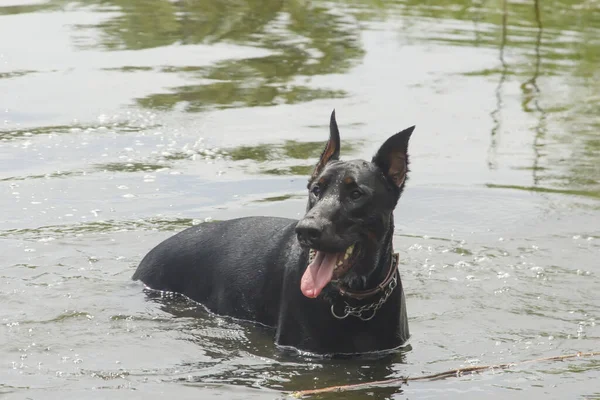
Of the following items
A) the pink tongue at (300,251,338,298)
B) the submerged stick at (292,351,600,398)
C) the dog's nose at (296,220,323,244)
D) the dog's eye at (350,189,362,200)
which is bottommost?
the submerged stick at (292,351,600,398)

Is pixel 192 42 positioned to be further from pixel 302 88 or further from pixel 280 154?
pixel 280 154

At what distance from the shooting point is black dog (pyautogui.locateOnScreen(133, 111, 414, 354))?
6.80 metres

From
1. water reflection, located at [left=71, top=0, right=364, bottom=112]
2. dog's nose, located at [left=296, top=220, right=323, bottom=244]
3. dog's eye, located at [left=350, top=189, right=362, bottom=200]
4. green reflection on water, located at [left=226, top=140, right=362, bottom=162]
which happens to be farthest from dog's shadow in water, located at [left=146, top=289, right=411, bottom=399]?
water reflection, located at [left=71, top=0, right=364, bottom=112]

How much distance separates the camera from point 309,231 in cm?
654

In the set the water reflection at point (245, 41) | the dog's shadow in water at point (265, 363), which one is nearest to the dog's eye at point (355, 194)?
the dog's shadow in water at point (265, 363)

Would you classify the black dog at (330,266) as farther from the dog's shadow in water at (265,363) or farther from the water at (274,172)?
the water at (274,172)

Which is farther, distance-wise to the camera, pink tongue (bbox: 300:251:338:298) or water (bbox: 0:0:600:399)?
water (bbox: 0:0:600:399)

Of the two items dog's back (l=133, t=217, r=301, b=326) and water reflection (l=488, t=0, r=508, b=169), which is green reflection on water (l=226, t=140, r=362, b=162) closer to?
water reflection (l=488, t=0, r=508, b=169)

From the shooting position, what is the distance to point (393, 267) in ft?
23.5

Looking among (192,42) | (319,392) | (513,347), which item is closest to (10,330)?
(319,392)

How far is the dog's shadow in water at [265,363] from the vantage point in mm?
6828

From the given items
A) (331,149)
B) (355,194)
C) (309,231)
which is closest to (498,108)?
(331,149)

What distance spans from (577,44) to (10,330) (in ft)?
40.7

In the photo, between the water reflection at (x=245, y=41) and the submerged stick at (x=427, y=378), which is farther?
the water reflection at (x=245, y=41)
